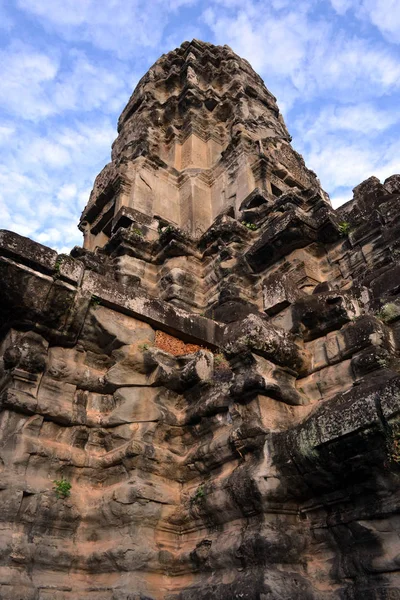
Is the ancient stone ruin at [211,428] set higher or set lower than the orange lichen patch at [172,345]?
lower

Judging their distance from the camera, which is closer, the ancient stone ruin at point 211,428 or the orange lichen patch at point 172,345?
the ancient stone ruin at point 211,428

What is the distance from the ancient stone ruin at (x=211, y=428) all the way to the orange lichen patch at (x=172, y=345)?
0.02m

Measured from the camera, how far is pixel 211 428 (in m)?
5.21

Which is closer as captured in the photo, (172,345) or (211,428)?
(211,428)

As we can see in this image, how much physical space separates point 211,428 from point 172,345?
1377 millimetres

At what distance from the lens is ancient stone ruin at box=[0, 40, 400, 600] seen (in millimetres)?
3824

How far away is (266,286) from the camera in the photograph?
6.39 metres

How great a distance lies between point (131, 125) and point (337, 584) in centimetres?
1523

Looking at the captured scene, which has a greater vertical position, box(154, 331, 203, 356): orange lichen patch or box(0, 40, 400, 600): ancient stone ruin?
box(154, 331, 203, 356): orange lichen patch

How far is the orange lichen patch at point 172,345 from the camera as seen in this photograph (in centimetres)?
610

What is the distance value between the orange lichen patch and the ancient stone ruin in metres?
0.02

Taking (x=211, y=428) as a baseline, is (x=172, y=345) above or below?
above

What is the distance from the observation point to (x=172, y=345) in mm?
6195

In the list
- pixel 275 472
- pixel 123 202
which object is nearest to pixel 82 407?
pixel 275 472
